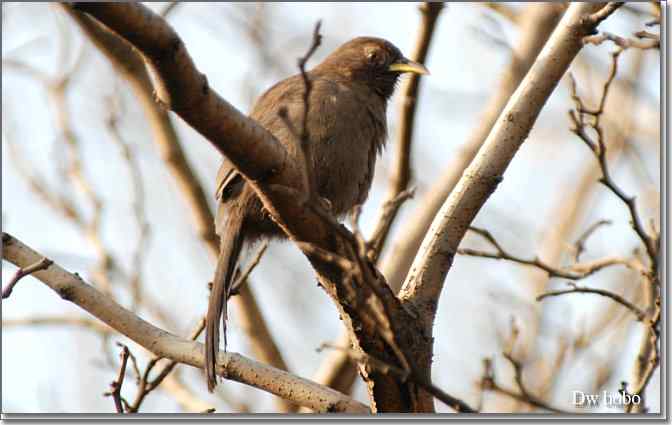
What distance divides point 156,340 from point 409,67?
271 cm

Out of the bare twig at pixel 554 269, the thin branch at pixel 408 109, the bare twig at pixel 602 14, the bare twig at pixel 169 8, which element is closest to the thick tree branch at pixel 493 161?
the bare twig at pixel 602 14

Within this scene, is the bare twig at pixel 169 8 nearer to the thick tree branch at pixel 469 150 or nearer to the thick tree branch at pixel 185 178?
the thick tree branch at pixel 185 178

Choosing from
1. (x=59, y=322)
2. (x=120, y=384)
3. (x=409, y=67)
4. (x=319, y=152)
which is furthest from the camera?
(x=59, y=322)

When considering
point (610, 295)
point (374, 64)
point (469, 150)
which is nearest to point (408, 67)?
point (374, 64)

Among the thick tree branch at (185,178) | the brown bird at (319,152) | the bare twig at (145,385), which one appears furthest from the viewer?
the thick tree branch at (185,178)

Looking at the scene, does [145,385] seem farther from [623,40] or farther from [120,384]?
[623,40]

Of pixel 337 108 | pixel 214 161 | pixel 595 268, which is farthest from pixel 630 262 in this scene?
pixel 214 161

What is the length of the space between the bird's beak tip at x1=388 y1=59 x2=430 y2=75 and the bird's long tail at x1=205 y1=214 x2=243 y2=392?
5.51 ft

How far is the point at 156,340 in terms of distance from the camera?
3.57 metres

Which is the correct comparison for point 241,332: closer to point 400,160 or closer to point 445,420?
point 400,160

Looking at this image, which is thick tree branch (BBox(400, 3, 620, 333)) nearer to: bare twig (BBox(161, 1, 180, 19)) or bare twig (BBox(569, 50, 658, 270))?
bare twig (BBox(569, 50, 658, 270))

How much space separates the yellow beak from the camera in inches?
220

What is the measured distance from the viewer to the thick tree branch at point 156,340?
11.5ft

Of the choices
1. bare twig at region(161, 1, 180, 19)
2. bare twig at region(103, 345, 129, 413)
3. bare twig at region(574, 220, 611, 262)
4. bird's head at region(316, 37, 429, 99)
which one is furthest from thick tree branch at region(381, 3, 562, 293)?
bare twig at region(103, 345, 129, 413)
